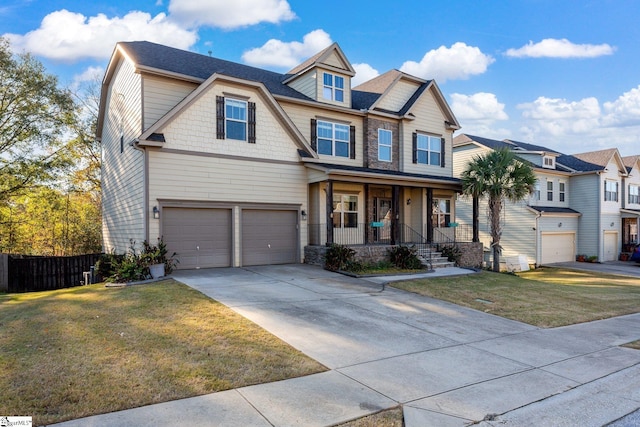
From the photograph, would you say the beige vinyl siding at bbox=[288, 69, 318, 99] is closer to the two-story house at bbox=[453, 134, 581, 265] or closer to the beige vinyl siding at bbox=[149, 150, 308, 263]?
the beige vinyl siding at bbox=[149, 150, 308, 263]

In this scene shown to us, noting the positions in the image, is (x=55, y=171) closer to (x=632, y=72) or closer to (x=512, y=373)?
(x=512, y=373)

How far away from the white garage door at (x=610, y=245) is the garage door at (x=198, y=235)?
27670 mm

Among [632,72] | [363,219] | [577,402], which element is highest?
[632,72]

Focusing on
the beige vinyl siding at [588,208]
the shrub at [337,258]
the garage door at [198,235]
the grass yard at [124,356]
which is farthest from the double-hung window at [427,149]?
the beige vinyl siding at [588,208]

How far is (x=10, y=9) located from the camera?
15086 millimetres

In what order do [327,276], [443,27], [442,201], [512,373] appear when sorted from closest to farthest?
1. [512,373]
2. [327,276]
3. [443,27]
4. [442,201]

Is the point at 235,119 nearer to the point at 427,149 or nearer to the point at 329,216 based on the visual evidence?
the point at 329,216

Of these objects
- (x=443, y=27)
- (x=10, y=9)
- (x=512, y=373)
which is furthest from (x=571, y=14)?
(x=10, y=9)

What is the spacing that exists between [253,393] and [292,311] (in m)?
3.69

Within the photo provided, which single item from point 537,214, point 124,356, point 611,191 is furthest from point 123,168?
point 611,191

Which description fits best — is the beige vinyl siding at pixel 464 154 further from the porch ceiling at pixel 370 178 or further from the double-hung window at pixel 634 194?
the double-hung window at pixel 634 194

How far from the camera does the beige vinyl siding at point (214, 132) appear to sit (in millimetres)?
13180

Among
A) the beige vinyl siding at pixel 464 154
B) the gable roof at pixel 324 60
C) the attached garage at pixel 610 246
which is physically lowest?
the attached garage at pixel 610 246

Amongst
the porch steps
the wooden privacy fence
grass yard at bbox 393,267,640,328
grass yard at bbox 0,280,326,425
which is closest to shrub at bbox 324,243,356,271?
grass yard at bbox 393,267,640,328
